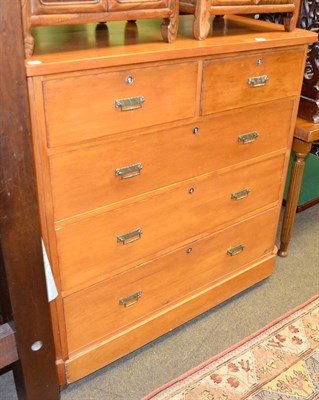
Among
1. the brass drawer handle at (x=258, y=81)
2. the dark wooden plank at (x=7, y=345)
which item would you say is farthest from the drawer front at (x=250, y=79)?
the dark wooden plank at (x=7, y=345)

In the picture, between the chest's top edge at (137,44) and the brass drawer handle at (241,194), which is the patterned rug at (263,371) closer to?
the brass drawer handle at (241,194)

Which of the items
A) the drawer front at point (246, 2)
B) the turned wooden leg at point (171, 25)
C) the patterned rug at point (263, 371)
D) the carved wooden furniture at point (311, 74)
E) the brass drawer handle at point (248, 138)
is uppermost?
the drawer front at point (246, 2)

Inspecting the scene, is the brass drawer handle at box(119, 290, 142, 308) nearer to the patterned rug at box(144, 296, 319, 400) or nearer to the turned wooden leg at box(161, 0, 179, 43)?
the patterned rug at box(144, 296, 319, 400)

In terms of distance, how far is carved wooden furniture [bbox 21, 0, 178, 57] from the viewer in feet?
3.57

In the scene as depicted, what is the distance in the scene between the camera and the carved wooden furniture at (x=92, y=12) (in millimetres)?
1087

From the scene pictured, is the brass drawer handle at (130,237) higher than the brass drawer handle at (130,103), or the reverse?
the brass drawer handle at (130,103)

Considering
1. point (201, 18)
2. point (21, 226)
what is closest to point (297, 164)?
point (201, 18)

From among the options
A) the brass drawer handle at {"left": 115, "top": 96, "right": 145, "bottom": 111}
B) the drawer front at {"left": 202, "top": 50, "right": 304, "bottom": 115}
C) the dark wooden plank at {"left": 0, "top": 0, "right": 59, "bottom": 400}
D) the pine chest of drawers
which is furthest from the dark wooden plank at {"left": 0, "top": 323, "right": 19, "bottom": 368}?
the drawer front at {"left": 202, "top": 50, "right": 304, "bottom": 115}

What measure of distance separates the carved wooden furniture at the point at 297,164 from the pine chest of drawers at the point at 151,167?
0.14 meters

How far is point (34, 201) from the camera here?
45.6 inches

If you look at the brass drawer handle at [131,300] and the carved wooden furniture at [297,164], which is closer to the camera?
the brass drawer handle at [131,300]

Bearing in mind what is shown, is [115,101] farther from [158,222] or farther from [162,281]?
[162,281]

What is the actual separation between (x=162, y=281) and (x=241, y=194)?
0.46 metres

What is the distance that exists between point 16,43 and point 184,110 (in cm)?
57
